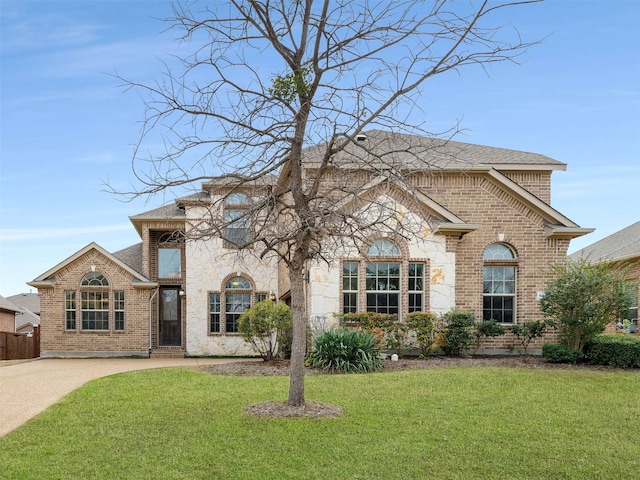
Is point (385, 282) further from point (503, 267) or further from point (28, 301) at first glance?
point (28, 301)

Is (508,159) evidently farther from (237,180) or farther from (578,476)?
(578,476)

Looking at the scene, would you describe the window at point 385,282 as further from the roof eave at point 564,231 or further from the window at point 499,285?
the roof eave at point 564,231

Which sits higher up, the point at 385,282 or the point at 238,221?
the point at 238,221

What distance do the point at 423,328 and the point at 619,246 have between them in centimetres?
1363

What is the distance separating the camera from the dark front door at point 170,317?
79.9 feet

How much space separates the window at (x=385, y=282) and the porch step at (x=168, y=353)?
8716 mm

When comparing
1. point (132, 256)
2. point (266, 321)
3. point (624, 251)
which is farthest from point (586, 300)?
point (132, 256)

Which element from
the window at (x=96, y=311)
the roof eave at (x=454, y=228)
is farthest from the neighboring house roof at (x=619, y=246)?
the window at (x=96, y=311)

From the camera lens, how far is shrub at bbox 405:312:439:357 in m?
16.8

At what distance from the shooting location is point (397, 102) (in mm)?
9414

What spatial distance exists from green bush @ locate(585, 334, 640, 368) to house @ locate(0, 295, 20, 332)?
92.2 ft

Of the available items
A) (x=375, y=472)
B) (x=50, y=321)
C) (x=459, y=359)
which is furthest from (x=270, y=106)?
(x=50, y=321)

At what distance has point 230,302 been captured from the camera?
75.9ft

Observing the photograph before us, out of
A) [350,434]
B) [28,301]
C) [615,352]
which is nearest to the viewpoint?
[350,434]
